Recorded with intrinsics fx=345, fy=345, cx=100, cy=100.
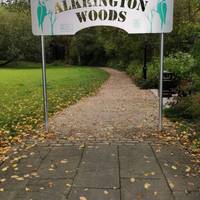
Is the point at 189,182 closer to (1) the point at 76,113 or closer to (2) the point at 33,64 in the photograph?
(1) the point at 76,113

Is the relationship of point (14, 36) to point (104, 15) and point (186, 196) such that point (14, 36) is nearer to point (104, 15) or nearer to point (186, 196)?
point (104, 15)

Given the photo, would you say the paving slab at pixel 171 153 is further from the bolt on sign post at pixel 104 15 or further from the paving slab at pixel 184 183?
the bolt on sign post at pixel 104 15

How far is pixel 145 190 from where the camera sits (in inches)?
168

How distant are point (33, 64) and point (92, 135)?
52628 mm

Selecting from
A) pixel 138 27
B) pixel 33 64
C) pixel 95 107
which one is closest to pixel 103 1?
pixel 138 27

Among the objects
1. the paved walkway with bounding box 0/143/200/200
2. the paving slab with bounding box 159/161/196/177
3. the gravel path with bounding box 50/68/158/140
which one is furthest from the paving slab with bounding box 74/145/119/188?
the gravel path with bounding box 50/68/158/140

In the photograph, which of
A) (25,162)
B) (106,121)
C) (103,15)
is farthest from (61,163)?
(106,121)

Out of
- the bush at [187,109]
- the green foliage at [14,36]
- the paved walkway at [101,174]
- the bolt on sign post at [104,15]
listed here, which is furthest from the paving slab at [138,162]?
the green foliage at [14,36]

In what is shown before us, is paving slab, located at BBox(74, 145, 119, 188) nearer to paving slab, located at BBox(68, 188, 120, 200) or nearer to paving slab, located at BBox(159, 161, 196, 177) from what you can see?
paving slab, located at BBox(68, 188, 120, 200)

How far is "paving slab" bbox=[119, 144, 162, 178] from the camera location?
4.86m

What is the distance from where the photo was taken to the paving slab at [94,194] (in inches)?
160

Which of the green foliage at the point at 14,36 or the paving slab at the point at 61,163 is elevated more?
the green foliage at the point at 14,36

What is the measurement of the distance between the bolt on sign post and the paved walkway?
2.36 metres

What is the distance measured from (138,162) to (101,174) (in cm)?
78
